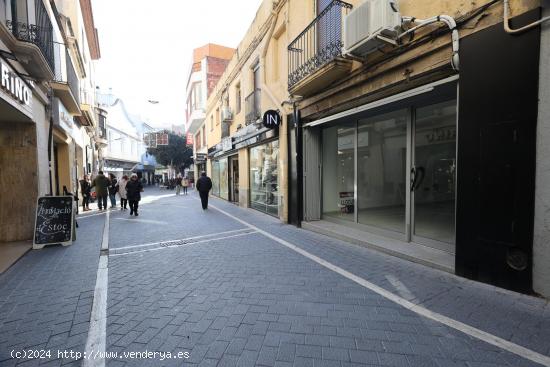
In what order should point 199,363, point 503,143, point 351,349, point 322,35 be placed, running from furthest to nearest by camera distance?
point 322,35, point 503,143, point 351,349, point 199,363

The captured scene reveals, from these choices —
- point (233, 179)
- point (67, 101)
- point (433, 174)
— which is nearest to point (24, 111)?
point (67, 101)

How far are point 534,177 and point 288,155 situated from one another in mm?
6034

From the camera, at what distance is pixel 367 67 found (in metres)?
5.48

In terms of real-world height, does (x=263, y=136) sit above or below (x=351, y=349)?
above

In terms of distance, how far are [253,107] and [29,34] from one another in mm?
6915

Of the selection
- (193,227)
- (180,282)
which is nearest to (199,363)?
(180,282)

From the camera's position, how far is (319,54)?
6.62 m

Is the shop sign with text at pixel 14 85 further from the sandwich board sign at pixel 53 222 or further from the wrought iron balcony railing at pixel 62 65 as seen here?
the wrought iron balcony railing at pixel 62 65

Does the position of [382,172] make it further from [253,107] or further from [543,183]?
[253,107]

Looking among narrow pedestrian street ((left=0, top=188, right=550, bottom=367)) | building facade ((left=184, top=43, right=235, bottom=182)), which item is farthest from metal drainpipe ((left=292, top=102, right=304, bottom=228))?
building facade ((left=184, top=43, right=235, bottom=182))

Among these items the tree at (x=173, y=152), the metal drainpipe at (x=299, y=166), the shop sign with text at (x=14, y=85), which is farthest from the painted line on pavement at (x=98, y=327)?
the tree at (x=173, y=152)

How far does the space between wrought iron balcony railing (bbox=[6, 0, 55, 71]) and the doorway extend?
344 inches

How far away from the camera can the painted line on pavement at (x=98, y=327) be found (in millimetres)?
2437

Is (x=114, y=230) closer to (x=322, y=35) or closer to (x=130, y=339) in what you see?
(x=130, y=339)
